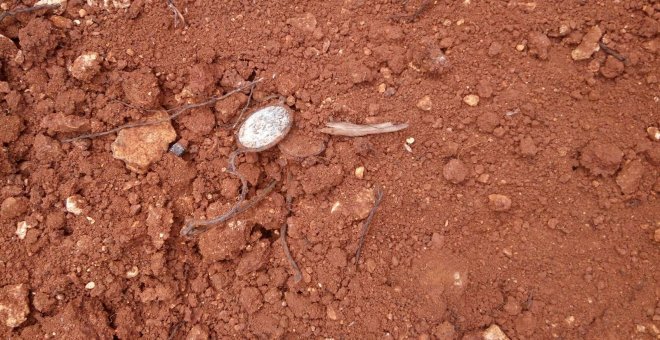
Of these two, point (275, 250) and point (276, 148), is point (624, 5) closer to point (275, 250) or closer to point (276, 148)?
point (276, 148)

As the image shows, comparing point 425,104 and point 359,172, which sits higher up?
point 425,104

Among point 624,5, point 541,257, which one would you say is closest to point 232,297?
point 541,257

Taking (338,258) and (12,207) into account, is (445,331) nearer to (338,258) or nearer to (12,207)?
(338,258)

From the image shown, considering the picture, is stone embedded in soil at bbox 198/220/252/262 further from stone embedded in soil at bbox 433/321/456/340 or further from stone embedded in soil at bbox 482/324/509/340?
stone embedded in soil at bbox 482/324/509/340

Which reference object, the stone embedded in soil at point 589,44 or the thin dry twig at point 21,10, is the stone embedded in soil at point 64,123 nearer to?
the thin dry twig at point 21,10

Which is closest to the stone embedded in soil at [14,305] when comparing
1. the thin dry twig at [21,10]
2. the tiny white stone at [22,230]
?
the tiny white stone at [22,230]

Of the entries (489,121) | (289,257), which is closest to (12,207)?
(289,257)

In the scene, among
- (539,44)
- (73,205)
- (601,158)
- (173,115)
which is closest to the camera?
(601,158)
